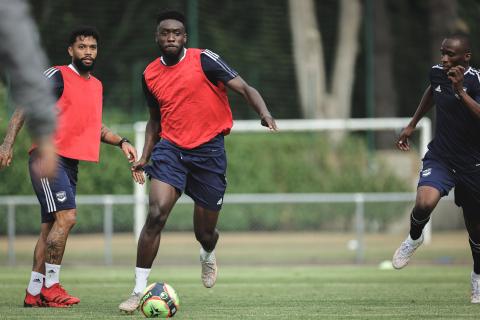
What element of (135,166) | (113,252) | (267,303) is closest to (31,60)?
(135,166)

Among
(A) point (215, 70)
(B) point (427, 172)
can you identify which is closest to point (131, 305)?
(A) point (215, 70)

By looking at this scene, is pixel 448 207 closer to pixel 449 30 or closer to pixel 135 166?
pixel 449 30

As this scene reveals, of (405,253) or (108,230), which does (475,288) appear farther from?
(108,230)

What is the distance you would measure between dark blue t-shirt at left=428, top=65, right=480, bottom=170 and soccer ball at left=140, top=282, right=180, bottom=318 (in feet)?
9.77

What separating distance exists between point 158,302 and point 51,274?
65.2 inches

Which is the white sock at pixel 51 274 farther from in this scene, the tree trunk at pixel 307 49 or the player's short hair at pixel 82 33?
the tree trunk at pixel 307 49

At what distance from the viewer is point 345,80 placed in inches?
1250

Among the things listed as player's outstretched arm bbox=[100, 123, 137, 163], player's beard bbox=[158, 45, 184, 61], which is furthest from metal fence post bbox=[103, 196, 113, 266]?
player's beard bbox=[158, 45, 184, 61]

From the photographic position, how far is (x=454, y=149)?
10.2 metres

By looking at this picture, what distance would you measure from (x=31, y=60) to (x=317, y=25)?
26.3 m

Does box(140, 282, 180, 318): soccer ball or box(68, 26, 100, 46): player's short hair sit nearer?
box(140, 282, 180, 318): soccer ball

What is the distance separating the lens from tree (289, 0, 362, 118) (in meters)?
29.7

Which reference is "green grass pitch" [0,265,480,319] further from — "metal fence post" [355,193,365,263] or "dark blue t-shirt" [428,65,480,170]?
"dark blue t-shirt" [428,65,480,170]

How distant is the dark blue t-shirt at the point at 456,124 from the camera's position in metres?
10.0
